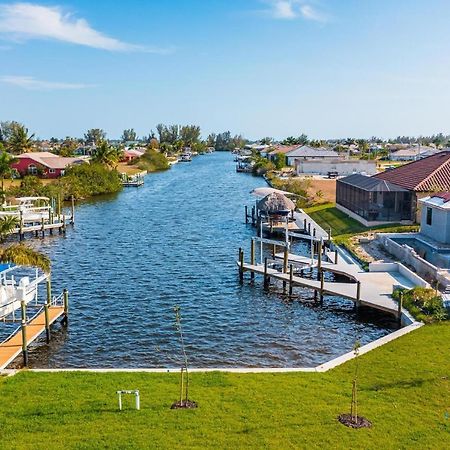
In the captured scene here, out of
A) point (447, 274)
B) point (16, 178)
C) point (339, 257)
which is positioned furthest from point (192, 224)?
point (16, 178)

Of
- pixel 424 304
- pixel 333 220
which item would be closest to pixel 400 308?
pixel 424 304

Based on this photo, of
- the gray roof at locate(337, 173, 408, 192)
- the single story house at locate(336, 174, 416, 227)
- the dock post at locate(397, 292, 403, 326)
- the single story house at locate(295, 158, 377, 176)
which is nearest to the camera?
the dock post at locate(397, 292, 403, 326)

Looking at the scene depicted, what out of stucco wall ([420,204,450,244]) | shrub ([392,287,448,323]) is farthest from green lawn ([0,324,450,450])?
stucco wall ([420,204,450,244])

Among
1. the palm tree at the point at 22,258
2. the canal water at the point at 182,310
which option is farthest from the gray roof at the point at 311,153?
the palm tree at the point at 22,258

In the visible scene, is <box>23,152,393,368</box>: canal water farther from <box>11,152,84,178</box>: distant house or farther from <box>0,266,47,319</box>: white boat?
<box>11,152,84,178</box>: distant house

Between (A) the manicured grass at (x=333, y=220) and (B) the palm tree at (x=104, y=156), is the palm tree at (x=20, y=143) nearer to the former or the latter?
(B) the palm tree at (x=104, y=156)

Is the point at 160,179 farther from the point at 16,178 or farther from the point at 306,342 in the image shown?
the point at 306,342
